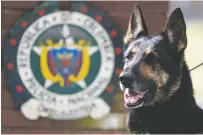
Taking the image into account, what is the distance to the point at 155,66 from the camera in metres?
2.79

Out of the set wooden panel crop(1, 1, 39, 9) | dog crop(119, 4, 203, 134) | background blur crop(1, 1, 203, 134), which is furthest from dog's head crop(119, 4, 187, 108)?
wooden panel crop(1, 1, 39, 9)

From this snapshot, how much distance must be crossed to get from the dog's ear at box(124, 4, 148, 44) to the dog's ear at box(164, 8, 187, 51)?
18cm

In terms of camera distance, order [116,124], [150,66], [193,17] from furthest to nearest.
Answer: [116,124] → [193,17] → [150,66]

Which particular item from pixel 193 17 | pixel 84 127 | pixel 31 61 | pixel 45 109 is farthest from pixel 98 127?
pixel 193 17

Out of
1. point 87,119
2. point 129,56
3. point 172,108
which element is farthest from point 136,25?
point 87,119

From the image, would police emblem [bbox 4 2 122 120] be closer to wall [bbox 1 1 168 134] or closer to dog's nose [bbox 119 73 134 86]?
wall [bbox 1 1 168 134]

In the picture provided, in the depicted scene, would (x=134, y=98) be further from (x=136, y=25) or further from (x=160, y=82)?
(x=136, y=25)

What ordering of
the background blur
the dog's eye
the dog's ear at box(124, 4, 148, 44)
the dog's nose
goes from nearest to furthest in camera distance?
the dog's nose < the dog's eye < the dog's ear at box(124, 4, 148, 44) < the background blur

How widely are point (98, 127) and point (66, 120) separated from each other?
0.66ft

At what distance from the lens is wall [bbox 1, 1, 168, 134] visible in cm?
332

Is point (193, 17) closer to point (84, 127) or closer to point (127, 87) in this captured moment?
point (127, 87)

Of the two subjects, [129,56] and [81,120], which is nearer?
[129,56]

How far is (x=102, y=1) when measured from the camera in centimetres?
334

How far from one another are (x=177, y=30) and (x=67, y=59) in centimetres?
78
